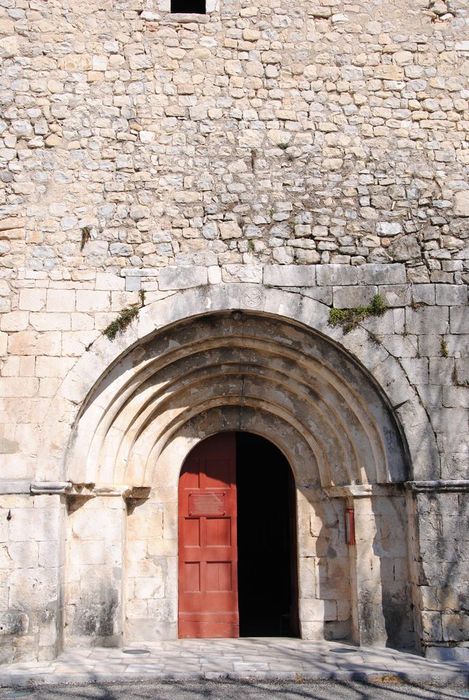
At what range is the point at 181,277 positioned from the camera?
6473 mm

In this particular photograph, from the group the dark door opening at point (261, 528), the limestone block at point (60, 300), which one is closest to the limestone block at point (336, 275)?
the limestone block at point (60, 300)

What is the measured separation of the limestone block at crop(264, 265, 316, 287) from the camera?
6496 mm

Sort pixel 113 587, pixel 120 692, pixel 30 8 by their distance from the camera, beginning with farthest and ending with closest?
1. pixel 30 8
2. pixel 113 587
3. pixel 120 692

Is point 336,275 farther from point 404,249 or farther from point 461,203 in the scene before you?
point 461,203

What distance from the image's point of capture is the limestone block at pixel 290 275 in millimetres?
6496

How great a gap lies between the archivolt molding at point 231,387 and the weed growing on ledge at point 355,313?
72 mm

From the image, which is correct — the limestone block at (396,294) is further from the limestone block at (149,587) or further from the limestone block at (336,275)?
the limestone block at (149,587)

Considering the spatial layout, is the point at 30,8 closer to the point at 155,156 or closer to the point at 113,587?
the point at 155,156

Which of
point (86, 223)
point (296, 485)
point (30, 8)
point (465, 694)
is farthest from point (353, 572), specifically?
point (30, 8)

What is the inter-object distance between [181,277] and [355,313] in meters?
1.56

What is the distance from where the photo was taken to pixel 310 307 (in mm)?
6457

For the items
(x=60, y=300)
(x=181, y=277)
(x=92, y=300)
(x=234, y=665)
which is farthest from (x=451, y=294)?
(x=234, y=665)

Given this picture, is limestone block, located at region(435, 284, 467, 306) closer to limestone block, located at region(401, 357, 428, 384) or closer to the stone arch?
limestone block, located at region(401, 357, 428, 384)

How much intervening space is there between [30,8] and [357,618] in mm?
6271
